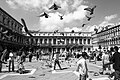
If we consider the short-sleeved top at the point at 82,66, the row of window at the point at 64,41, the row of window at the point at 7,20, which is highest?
the row of window at the point at 7,20

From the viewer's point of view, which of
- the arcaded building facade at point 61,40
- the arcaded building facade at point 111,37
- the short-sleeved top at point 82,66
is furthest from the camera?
the arcaded building facade at point 61,40

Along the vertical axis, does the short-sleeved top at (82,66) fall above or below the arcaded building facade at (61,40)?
below

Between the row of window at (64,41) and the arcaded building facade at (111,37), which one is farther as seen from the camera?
the row of window at (64,41)

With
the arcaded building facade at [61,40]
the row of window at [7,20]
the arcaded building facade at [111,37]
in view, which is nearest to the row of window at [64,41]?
the arcaded building facade at [61,40]

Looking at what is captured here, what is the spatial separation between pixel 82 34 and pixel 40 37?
2191 centimetres

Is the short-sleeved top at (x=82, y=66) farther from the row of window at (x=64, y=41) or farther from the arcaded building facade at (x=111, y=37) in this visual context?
the row of window at (x=64, y=41)

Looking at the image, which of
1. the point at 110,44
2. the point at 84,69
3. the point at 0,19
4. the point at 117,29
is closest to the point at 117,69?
the point at 84,69

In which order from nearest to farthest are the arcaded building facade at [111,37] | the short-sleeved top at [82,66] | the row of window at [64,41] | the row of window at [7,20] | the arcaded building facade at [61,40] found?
the short-sleeved top at [82,66] < the row of window at [7,20] < the arcaded building facade at [111,37] < the arcaded building facade at [61,40] < the row of window at [64,41]

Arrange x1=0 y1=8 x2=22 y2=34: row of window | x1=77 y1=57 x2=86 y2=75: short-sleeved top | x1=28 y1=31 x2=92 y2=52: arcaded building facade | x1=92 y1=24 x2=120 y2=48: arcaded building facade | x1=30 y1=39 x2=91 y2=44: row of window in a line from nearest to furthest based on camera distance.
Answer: x1=77 y1=57 x2=86 y2=75: short-sleeved top → x1=0 y1=8 x2=22 y2=34: row of window → x1=92 y1=24 x2=120 y2=48: arcaded building facade → x1=28 y1=31 x2=92 y2=52: arcaded building facade → x1=30 y1=39 x2=91 y2=44: row of window

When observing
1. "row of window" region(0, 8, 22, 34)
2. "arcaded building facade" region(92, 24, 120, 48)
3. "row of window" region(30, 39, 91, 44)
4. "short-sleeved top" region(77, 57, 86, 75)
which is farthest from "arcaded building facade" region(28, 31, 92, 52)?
"short-sleeved top" region(77, 57, 86, 75)

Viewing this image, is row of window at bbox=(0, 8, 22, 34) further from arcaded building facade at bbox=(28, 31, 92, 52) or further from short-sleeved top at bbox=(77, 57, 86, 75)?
short-sleeved top at bbox=(77, 57, 86, 75)

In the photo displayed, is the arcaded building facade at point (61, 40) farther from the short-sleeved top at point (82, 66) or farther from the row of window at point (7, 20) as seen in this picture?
the short-sleeved top at point (82, 66)

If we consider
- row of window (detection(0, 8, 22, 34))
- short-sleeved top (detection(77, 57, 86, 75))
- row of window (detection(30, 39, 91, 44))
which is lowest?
short-sleeved top (detection(77, 57, 86, 75))

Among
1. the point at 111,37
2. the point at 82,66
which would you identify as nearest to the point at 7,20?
the point at 111,37
